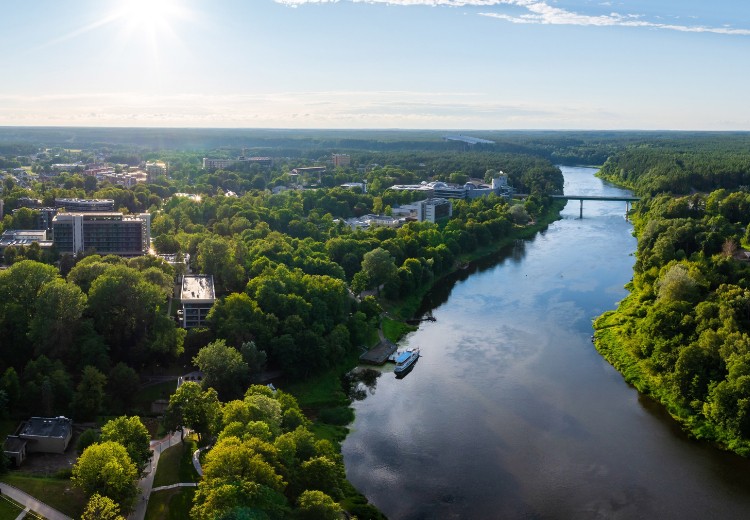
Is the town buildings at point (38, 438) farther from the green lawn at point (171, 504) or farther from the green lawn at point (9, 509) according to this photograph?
the green lawn at point (171, 504)

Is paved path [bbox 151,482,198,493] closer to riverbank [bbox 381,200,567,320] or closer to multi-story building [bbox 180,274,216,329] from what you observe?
multi-story building [bbox 180,274,216,329]

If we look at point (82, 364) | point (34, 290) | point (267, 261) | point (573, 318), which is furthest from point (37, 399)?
point (573, 318)

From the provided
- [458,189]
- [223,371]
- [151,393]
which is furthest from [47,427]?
[458,189]

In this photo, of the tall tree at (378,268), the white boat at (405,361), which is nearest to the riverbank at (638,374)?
the white boat at (405,361)

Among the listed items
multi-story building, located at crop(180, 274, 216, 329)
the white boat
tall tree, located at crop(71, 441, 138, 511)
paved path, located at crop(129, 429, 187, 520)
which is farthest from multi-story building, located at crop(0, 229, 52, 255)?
tall tree, located at crop(71, 441, 138, 511)

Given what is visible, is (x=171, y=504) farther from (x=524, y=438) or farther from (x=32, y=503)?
(x=524, y=438)

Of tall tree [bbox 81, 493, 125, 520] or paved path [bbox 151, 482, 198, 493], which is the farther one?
paved path [bbox 151, 482, 198, 493]
